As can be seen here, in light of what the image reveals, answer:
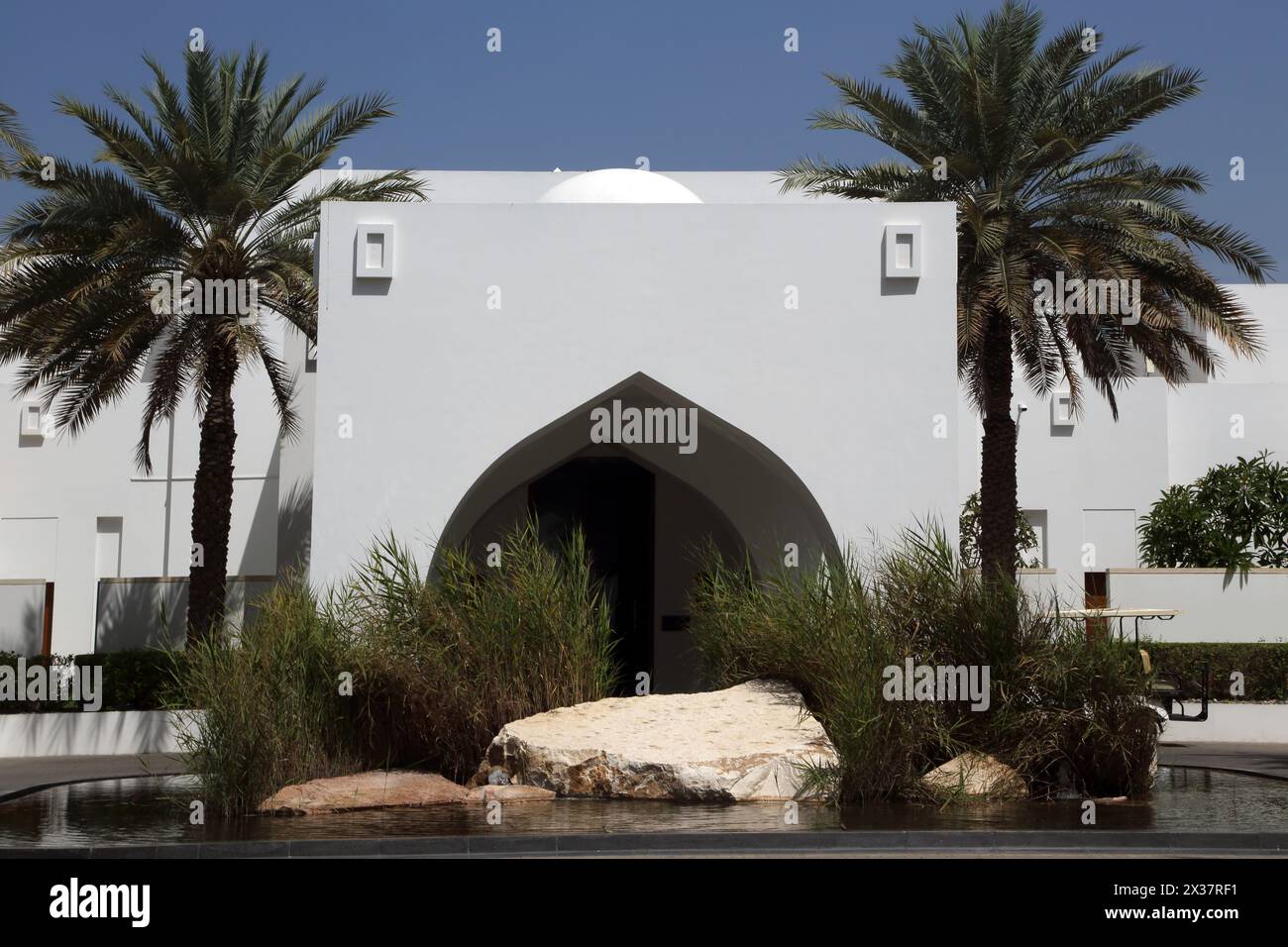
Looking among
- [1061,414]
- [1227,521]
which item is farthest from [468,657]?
[1061,414]

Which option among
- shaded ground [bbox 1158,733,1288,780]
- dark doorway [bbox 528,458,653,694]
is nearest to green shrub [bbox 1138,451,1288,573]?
shaded ground [bbox 1158,733,1288,780]

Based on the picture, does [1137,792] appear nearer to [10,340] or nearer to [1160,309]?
[1160,309]

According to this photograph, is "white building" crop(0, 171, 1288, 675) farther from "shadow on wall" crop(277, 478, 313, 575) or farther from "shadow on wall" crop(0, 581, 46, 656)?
"shadow on wall" crop(277, 478, 313, 575)

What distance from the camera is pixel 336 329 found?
14.0 meters

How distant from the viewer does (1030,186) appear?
667 inches

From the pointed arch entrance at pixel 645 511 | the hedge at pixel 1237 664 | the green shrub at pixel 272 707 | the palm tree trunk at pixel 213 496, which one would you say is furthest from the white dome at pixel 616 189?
the hedge at pixel 1237 664

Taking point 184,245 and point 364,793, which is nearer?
point 364,793

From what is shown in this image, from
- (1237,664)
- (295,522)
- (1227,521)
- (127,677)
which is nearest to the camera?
(127,677)

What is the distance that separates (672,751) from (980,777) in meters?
2.23

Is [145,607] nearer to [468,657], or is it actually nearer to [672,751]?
[468,657]

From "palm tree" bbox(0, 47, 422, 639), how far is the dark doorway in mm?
3824

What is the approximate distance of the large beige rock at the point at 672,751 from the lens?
9.94 metres

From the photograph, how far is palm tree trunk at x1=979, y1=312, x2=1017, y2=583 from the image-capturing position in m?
17.0

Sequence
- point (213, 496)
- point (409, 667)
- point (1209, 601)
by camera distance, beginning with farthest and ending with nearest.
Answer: point (1209, 601) → point (213, 496) → point (409, 667)
